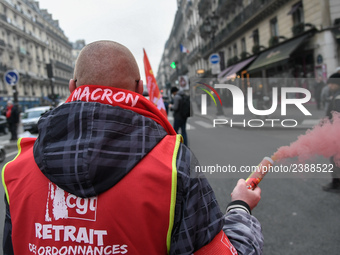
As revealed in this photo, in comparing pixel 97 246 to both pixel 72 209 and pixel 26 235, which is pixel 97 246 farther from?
pixel 26 235

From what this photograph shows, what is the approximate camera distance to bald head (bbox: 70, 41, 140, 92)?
3.24ft

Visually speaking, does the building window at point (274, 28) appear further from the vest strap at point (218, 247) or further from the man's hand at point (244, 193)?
the vest strap at point (218, 247)

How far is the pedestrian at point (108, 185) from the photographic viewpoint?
85 centimetres

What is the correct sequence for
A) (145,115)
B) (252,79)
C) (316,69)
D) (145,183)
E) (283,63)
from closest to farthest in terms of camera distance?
(145,183) → (145,115) → (252,79) → (316,69) → (283,63)

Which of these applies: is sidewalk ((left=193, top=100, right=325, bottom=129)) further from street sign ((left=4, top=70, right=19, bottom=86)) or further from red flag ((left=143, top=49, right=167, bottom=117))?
street sign ((left=4, top=70, right=19, bottom=86))

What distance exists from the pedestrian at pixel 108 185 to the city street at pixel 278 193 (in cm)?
17

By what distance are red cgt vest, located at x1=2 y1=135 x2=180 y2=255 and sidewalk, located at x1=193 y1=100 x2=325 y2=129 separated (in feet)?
0.68

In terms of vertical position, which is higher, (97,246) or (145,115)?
(145,115)

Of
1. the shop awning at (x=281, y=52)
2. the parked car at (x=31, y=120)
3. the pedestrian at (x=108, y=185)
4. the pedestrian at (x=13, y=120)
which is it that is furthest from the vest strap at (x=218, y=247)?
the shop awning at (x=281, y=52)

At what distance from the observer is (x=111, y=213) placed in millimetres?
854

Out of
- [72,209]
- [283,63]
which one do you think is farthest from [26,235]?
[283,63]

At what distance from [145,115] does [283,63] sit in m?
17.7

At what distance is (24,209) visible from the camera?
0.96 metres

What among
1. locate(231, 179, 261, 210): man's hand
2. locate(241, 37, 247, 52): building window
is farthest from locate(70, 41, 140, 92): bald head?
locate(241, 37, 247, 52): building window
